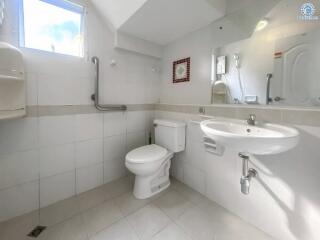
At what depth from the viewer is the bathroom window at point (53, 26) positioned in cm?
134

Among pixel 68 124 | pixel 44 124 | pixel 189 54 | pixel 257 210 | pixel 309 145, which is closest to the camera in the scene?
pixel 309 145

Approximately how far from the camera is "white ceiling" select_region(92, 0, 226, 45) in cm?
135

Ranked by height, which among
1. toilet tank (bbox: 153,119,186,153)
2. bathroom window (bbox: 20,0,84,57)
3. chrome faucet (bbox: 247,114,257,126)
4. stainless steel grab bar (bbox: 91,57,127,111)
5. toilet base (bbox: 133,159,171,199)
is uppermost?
bathroom window (bbox: 20,0,84,57)

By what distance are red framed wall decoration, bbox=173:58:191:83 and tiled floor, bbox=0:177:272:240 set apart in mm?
1291

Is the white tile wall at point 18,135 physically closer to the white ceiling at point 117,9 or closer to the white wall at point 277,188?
the white ceiling at point 117,9

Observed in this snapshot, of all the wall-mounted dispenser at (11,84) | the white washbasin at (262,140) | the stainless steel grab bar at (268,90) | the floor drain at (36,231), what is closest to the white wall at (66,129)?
the wall-mounted dispenser at (11,84)

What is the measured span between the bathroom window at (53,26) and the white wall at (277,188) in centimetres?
147

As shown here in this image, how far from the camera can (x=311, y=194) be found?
1.00 meters

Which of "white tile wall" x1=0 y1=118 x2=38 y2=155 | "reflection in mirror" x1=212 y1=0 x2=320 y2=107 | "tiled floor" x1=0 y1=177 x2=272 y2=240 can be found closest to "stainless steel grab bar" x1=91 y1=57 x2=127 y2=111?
"white tile wall" x1=0 y1=118 x2=38 y2=155

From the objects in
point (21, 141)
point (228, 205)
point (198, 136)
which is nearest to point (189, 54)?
point (198, 136)

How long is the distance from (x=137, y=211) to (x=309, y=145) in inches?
53.9

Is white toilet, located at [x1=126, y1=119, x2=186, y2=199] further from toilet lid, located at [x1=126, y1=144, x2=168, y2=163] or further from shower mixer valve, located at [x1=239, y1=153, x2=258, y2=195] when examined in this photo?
shower mixer valve, located at [x1=239, y1=153, x2=258, y2=195]

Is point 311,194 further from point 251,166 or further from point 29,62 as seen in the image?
point 29,62

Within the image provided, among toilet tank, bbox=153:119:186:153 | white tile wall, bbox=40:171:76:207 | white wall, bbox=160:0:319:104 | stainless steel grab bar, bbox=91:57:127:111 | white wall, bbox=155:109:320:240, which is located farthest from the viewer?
toilet tank, bbox=153:119:186:153
